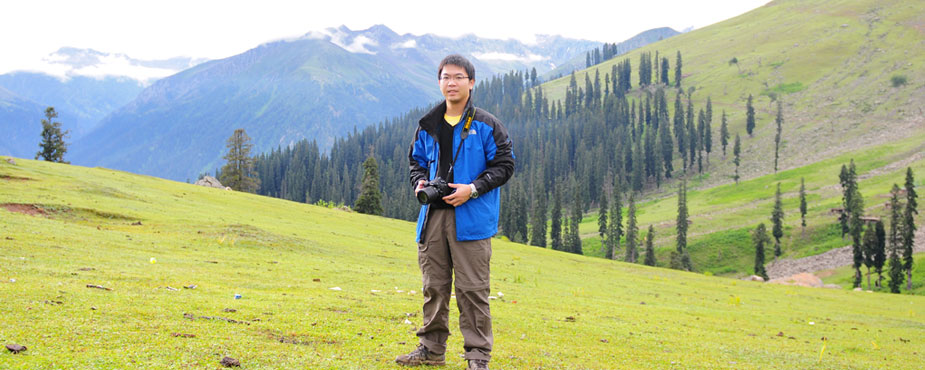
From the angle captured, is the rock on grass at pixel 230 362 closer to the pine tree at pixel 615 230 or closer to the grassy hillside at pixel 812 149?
the grassy hillside at pixel 812 149

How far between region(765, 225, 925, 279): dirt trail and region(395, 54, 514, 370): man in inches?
3756

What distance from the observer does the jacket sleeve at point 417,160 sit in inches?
306

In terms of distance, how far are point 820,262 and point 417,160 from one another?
101743mm

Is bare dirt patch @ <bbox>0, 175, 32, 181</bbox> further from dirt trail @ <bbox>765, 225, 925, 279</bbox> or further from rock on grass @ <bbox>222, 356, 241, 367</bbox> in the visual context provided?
dirt trail @ <bbox>765, 225, 925, 279</bbox>

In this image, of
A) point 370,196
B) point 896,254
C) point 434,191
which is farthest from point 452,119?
point 896,254

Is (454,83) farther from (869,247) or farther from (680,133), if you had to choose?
(680,133)

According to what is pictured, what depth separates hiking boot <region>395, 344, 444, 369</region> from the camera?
744 centimetres

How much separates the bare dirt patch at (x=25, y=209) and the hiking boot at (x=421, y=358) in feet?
82.9

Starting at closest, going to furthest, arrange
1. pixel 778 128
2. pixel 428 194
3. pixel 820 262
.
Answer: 1. pixel 428 194
2. pixel 820 262
3. pixel 778 128

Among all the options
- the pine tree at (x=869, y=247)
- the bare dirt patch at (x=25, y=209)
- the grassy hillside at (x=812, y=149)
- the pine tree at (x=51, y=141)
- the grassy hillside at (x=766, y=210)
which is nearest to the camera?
the bare dirt patch at (x=25, y=209)

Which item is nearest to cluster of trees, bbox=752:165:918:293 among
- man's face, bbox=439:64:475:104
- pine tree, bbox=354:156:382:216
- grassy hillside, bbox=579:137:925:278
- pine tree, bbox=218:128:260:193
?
grassy hillside, bbox=579:137:925:278

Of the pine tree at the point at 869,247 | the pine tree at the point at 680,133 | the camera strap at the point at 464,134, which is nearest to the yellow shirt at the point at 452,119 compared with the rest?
the camera strap at the point at 464,134

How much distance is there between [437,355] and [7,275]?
30.9 ft

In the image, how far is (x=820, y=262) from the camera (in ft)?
295
